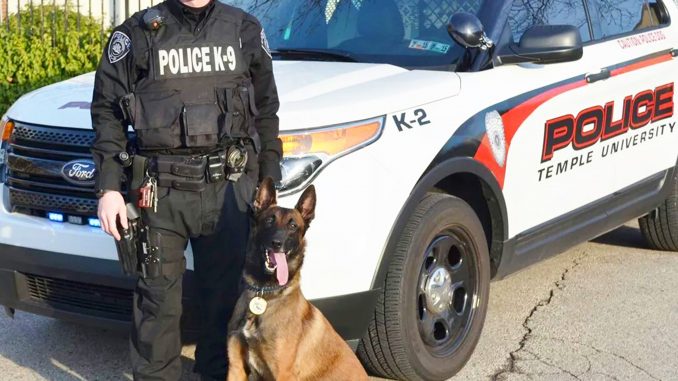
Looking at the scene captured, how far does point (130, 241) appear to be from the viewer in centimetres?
378

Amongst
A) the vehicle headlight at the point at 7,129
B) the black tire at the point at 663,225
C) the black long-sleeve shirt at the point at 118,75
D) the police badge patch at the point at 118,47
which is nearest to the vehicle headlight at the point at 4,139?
the vehicle headlight at the point at 7,129

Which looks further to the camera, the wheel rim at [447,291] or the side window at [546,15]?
the side window at [546,15]

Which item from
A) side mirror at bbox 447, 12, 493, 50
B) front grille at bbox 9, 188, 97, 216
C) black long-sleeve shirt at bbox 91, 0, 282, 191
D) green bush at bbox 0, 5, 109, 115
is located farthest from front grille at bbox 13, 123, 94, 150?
green bush at bbox 0, 5, 109, 115

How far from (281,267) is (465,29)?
1619 mm

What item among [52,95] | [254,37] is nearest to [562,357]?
[254,37]

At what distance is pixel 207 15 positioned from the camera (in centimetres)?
370

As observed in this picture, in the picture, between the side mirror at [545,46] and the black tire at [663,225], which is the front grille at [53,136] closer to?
the side mirror at [545,46]

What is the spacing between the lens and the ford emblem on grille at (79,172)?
14.0 ft

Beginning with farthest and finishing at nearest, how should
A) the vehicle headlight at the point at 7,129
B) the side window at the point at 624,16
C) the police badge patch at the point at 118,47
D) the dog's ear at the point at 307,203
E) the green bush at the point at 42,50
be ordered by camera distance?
the green bush at the point at 42,50
the side window at the point at 624,16
the vehicle headlight at the point at 7,129
the dog's ear at the point at 307,203
the police badge patch at the point at 118,47

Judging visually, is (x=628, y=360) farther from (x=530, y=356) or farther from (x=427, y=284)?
(x=427, y=284)

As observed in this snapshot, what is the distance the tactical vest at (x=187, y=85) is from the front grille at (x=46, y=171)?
0.69 m

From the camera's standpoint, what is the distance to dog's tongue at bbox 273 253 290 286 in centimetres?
369

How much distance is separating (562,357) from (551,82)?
1.30 meters

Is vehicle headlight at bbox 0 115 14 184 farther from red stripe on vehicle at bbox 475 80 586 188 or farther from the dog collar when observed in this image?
red stripe on vehicle at bbox 475 80 586 188
